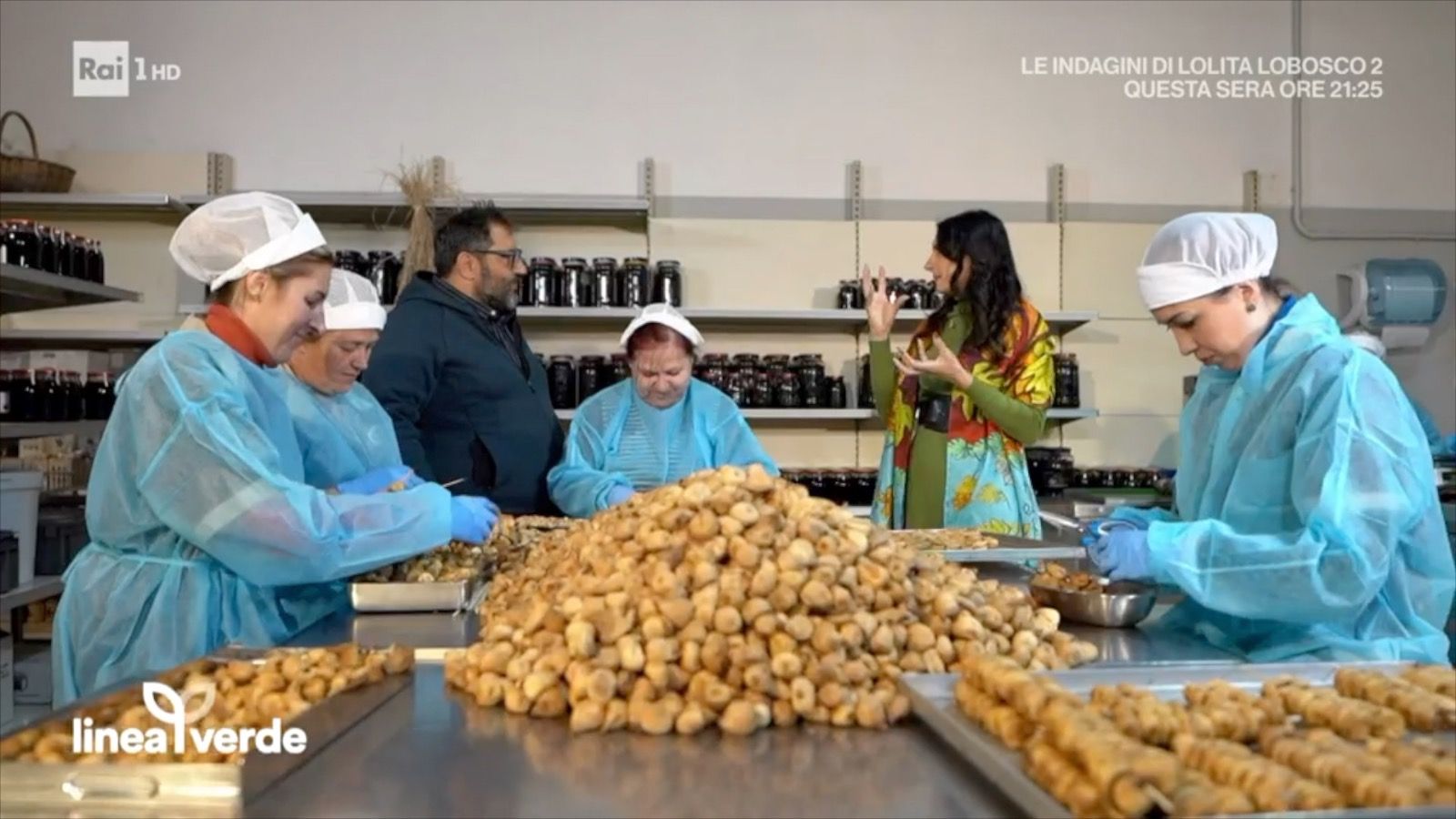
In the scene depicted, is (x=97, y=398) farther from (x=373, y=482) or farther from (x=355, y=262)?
(x=373, y=482)

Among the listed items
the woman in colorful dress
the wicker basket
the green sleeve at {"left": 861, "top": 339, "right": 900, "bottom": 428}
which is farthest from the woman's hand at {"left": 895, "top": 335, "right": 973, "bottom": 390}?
the wicker basket

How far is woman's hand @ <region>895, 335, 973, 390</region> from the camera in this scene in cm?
301

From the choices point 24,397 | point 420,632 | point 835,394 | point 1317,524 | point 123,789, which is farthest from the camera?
point 835,394

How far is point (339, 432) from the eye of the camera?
8.33 ft

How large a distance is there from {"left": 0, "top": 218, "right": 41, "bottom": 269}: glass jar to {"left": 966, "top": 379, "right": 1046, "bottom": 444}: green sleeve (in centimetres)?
300

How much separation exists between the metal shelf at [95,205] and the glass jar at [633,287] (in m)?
1.87

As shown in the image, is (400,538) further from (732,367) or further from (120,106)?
(120,106)

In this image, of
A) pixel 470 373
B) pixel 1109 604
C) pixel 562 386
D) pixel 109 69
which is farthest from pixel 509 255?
pixel 109 69

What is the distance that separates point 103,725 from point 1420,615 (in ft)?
5.96

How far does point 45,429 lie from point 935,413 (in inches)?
119

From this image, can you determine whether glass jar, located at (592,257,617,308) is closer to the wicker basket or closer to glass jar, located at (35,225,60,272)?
glass jar, located at (35,225,60,272)

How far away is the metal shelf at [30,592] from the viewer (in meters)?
3.38

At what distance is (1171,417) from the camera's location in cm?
524

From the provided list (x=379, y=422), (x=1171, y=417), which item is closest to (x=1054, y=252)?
(x=1171, y=417)
